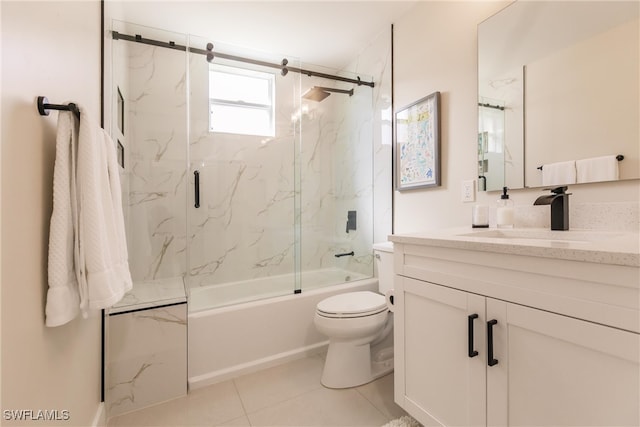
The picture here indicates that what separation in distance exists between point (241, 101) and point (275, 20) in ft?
2.56

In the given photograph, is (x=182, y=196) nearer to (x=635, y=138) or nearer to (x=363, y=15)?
(x=363, y=15)

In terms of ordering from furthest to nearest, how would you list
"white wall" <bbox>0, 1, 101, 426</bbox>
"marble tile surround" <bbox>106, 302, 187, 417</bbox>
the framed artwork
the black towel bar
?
the framed artwork
"marble tile surround" <bbox>106, 302, 187, 417</bbox>
the black towel bar
"white wall" <bbox>0, 1, 101, 426</bbox>

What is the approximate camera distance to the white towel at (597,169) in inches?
45.9

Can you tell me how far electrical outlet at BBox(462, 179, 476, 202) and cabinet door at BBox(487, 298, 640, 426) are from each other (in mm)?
918

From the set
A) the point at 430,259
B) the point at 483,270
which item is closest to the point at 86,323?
the point at 430,259

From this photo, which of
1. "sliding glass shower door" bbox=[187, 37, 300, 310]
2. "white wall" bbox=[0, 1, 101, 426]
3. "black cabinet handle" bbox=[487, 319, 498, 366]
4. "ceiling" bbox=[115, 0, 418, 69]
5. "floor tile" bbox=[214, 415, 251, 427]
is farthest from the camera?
"sliding glass shower door" bbox=[187, 37, 300, 310]

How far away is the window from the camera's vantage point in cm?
261

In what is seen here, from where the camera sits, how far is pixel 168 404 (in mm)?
1562

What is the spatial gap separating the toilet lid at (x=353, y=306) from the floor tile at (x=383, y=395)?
0.42m

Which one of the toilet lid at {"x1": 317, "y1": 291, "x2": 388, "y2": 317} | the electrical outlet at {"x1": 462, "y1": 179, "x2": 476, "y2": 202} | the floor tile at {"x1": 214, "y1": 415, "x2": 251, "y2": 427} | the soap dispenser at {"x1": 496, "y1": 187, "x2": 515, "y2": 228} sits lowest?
the floor tile at {"x1": 214, "y1": 415, "x2": 251, "y2": 427}

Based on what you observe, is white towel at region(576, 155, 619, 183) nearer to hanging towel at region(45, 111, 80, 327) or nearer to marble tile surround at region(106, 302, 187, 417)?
hanging towel at region(45, 111, 80, 327)

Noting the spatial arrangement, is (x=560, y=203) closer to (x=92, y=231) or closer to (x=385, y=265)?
(x=385, y=265)

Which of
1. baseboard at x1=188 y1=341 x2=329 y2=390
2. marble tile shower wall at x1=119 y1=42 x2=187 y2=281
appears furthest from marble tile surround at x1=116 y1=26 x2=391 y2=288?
baseboard at x1=188 y1=341 x2=329 y2=390

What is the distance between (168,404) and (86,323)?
714 millimetres
